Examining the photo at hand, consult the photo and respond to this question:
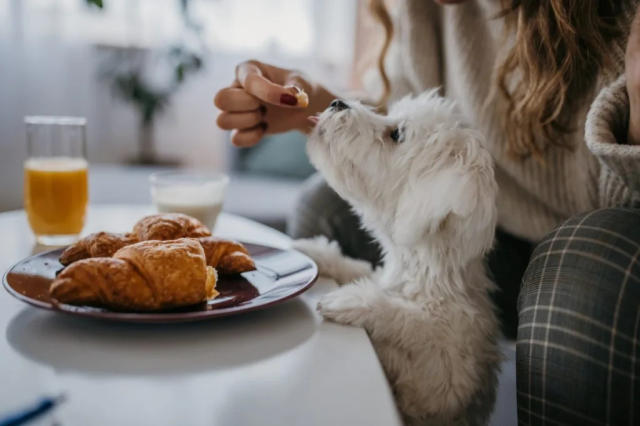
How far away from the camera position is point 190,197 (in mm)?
1072

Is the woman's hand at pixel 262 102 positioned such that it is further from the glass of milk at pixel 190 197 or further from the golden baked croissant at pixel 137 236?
the golden baked croissant at pixel 137 236

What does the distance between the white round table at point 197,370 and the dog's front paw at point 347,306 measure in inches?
0.6

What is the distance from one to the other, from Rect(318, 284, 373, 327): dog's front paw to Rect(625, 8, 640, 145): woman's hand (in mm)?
457

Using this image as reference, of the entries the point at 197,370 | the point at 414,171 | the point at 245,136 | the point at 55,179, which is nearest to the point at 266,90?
the point at 245,136

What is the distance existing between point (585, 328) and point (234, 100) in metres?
0.66

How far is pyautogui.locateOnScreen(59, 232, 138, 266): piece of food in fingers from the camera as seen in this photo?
778mm

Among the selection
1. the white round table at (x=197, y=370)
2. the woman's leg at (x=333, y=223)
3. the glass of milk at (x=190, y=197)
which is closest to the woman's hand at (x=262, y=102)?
the glass of milk at (x=190, y=197)

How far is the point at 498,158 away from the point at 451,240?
0.42m

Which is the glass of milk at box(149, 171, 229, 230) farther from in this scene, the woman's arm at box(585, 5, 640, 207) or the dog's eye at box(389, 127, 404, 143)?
the woman's arm at box(585, 5, 640, 207)

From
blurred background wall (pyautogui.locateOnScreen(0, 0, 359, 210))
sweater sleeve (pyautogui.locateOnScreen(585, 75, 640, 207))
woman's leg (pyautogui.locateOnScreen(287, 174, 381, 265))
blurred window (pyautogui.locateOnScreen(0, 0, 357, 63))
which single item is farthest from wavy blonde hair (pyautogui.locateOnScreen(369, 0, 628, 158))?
blurred window (pyautogui.locateOnScreen(0, 0, 357, 63))

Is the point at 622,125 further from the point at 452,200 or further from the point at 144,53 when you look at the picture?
the point at 144,53

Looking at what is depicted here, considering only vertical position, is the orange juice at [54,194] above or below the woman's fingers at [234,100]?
below

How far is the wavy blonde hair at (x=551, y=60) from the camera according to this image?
106 centimetres

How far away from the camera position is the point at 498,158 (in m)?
1.26
